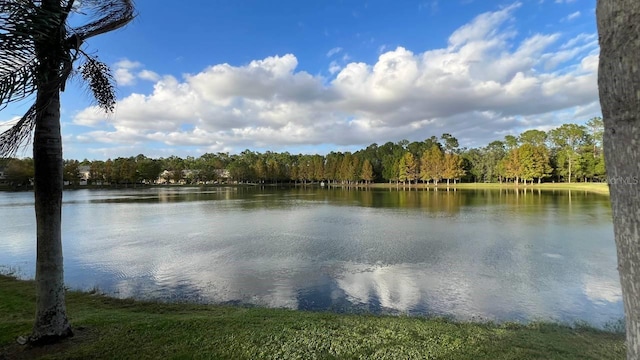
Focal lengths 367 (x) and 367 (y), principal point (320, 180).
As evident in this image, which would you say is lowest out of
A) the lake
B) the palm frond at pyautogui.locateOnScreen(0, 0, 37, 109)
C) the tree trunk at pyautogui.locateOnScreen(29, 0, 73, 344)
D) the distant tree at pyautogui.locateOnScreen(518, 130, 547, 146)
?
the lake

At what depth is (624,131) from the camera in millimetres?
1709

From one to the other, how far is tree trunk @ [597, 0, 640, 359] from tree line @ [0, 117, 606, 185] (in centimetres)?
5465

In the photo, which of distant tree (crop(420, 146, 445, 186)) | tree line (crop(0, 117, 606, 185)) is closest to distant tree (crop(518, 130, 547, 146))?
tree line (crop(0, 117, 606, 185))

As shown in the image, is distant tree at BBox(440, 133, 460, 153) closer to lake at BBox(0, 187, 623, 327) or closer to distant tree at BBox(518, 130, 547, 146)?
distant tree at BBox(518, 130, 547, 146)

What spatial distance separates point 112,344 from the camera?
16.7ft

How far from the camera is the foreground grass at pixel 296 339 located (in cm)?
489

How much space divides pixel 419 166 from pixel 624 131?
10735 centimetres

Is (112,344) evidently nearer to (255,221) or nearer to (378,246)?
(378,246)

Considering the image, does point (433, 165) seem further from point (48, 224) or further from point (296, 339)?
point (48, 224)

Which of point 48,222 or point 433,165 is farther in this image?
point 433,165

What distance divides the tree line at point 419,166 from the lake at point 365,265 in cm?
3867

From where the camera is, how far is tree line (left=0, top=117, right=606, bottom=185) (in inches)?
3179

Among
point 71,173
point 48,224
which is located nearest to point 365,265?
point 48,224

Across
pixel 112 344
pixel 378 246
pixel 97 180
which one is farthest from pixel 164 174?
pixel 112 344
